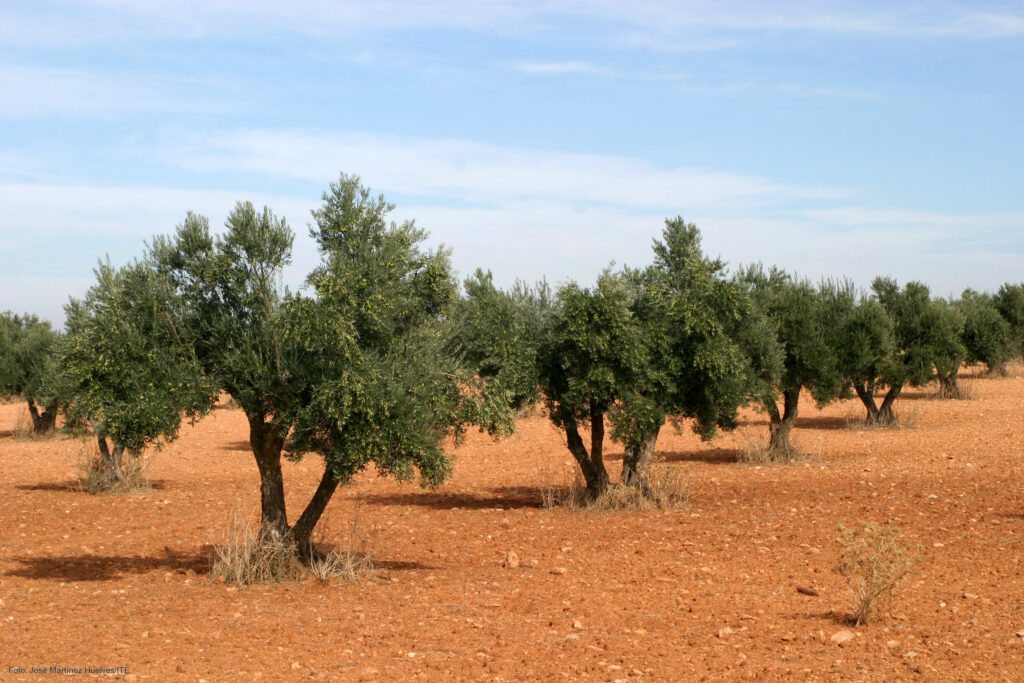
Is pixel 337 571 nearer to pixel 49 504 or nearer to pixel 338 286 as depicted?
pixel 338 286

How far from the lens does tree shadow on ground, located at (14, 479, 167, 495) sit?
18203 mm

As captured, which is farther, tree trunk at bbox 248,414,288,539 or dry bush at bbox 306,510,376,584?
dry bush at bbox 306,510,376,584

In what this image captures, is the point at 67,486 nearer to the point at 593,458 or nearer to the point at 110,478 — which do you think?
the point at 110,478

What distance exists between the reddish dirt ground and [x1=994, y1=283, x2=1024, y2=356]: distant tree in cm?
2454

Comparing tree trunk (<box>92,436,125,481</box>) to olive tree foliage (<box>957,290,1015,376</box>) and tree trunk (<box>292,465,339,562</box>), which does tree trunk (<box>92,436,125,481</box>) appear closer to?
tree trunk (<box>292,465,339,562</box>)

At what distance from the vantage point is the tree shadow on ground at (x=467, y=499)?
54.6ft

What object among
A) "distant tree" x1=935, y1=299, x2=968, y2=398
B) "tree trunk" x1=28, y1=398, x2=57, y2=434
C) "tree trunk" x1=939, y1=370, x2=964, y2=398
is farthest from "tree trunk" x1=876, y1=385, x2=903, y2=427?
"tree trunk" x1=28, y1=398, x2=57, y2=434

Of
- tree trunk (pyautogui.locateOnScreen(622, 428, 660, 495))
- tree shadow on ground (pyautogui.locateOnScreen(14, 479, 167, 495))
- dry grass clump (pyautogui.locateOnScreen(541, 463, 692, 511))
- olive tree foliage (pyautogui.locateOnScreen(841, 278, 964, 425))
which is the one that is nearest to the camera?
dry grass clump (pyautogui.locateOnScreen(541, 463, 692, 511))

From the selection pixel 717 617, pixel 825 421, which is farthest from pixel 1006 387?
pixel 717 617

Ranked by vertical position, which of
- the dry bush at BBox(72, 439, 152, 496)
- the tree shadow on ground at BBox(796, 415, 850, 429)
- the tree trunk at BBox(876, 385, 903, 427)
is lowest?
the dry bush at BBox(72, 439, 152, 496)

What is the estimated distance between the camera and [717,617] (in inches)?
375

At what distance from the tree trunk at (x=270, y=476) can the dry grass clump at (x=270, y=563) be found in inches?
5.4

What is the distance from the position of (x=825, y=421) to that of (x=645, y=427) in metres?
15.7

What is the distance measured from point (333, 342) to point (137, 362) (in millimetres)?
2121
